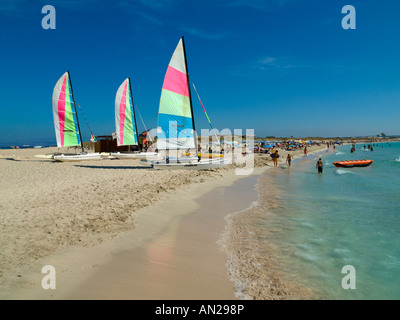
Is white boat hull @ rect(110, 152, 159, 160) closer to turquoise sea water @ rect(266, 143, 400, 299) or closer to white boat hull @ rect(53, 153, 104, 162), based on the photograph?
white boat hull @ rect(53, 153, 104, 162)

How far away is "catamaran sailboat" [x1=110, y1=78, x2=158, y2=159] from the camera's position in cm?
2764

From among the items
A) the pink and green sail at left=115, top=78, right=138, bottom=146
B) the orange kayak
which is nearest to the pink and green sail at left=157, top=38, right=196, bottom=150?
the pink and green sail at left=115, top=78, right=138, bottom=146

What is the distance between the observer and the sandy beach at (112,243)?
455 centimetres

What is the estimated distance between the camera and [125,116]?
27969 mm

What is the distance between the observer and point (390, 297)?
15.9ft

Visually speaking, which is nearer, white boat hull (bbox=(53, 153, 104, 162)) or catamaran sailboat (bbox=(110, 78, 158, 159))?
white boat hull (bbox=(53, 153, 104, 162))

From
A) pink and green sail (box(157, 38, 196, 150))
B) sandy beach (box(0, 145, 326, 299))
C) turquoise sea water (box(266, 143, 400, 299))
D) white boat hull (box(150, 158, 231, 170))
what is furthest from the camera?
white boat hull (box(150, 158, 231, 170))

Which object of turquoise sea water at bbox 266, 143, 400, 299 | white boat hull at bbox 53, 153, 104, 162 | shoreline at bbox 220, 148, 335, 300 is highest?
white boat hull at bbox 53, 153, 104, 162

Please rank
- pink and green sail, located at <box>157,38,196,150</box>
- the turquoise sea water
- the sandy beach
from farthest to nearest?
pink and green sail, located at <box>157,38,196,150</box> → the turquoise sea water → the sandy beach

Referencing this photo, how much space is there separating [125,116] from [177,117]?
1202 centimetres

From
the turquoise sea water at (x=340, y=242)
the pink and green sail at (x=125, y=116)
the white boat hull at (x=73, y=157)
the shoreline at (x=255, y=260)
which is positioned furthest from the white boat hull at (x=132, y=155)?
the shoreline at (x=255, y=260)

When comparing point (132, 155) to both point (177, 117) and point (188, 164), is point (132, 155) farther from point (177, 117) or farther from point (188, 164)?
point (188, 164)

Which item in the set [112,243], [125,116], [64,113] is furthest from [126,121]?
[112,243]
